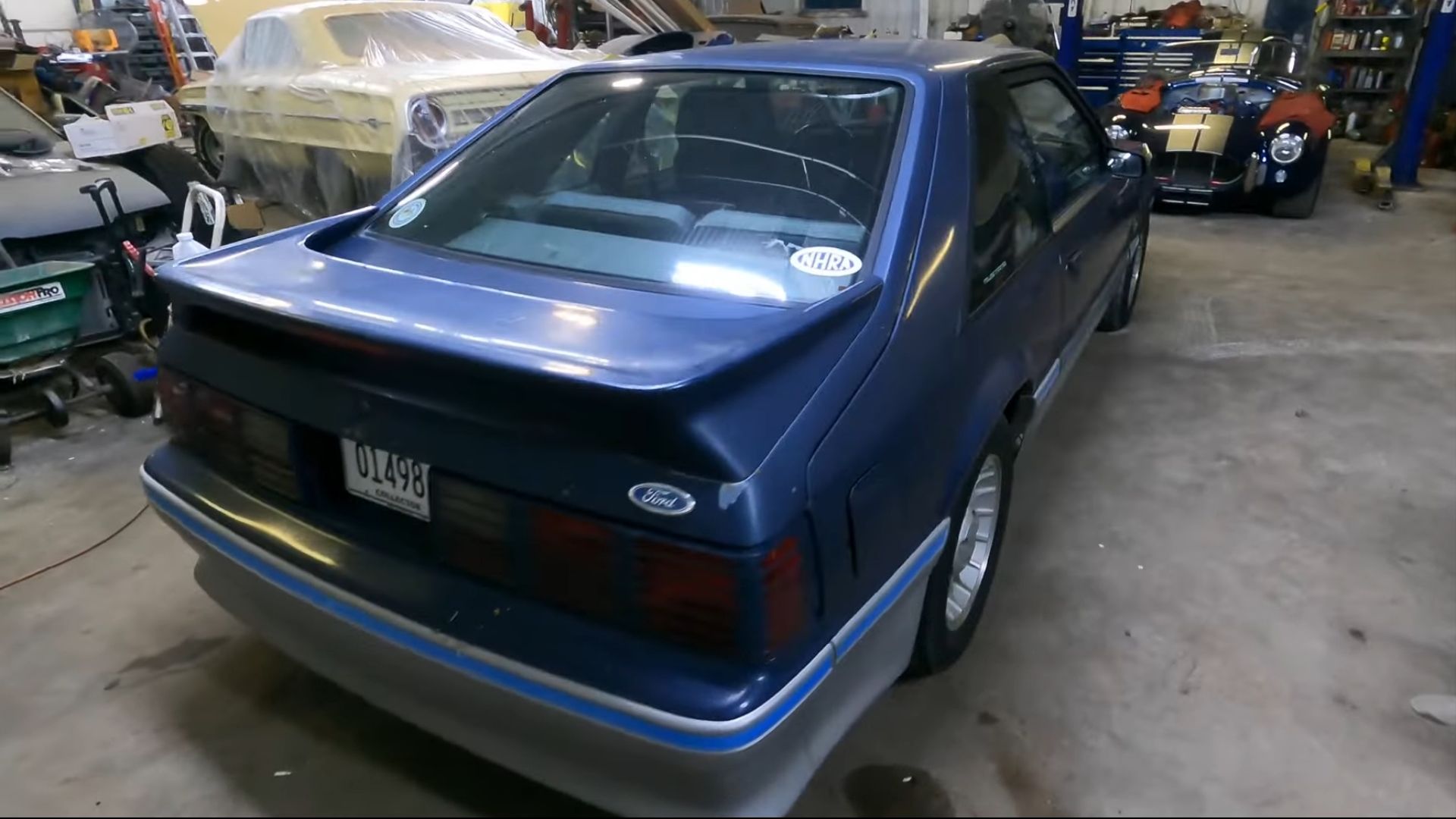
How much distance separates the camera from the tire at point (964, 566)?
6.03 feet

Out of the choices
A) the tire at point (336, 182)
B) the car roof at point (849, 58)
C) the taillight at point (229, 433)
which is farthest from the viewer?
the tire at point (336, 182)

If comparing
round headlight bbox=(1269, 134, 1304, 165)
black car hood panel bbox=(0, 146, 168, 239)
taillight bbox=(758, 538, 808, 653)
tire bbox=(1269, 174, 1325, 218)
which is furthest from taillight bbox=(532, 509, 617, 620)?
tire bbox=(1269, 174, 1325, 218)

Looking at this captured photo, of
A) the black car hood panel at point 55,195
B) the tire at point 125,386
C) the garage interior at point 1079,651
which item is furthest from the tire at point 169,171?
the garage interior at point 1079,651

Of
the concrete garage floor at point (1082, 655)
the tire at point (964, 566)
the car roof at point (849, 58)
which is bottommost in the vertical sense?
the concrete garage floor at point (1082, 655)

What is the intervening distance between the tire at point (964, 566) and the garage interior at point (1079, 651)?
9 cm

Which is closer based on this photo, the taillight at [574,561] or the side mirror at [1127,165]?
the taillight at [574,561]

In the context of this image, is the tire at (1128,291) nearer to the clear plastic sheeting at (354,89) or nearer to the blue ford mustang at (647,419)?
the blue ford mustang at (647,419)

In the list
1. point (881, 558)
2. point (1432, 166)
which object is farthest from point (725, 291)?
point (1432, 166)

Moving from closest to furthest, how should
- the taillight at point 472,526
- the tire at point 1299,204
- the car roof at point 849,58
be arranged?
the taillight at point 472,526 → the car roof at point 849,58 → the tire at point 1299,204

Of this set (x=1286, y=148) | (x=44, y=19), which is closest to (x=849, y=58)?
(x=1286, y=148)

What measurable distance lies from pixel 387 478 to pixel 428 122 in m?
3.77

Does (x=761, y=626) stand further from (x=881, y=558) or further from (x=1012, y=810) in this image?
(x=1012, y=810)

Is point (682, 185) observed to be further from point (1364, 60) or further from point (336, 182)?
point (1364, 60)

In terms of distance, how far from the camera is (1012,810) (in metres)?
1.71
